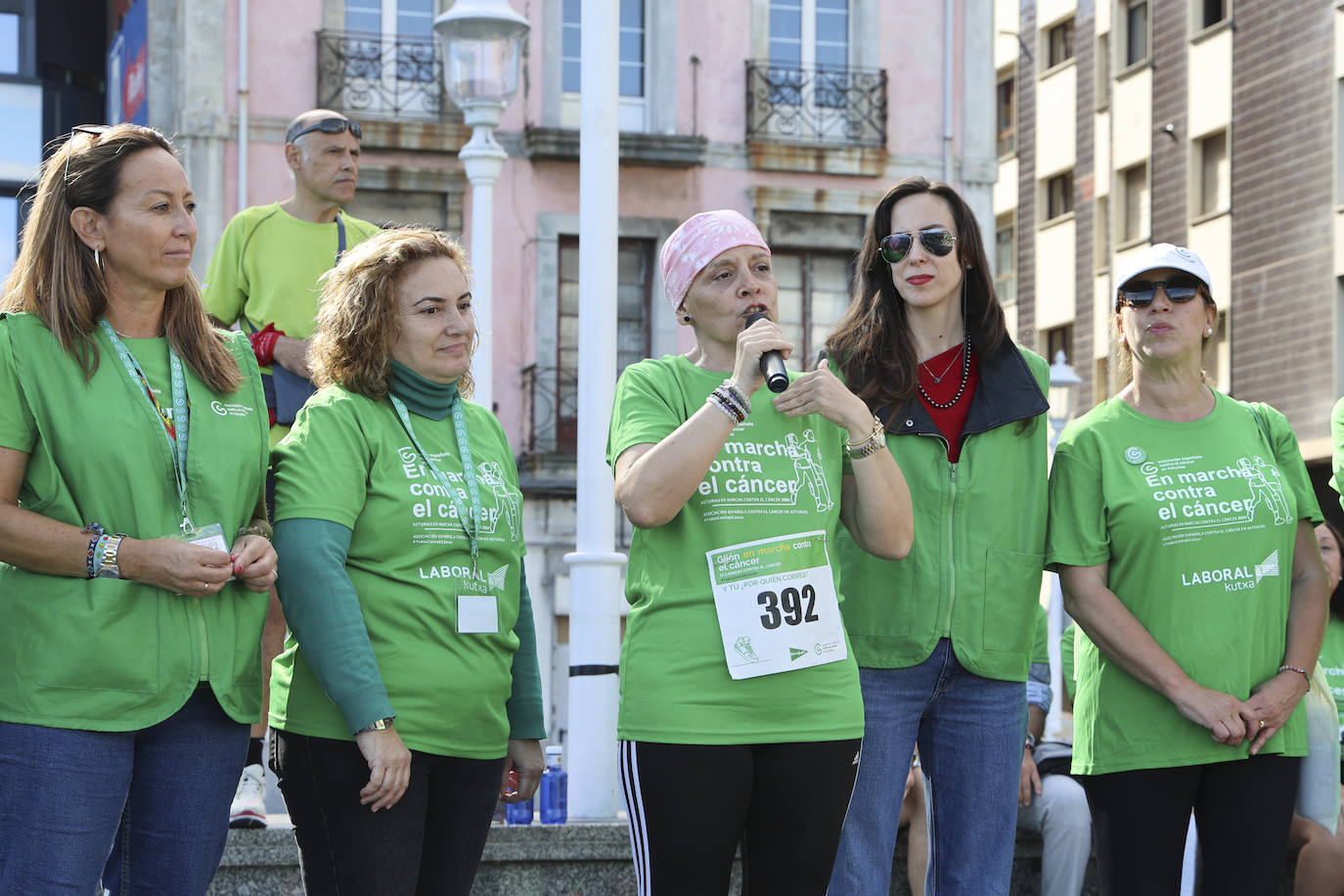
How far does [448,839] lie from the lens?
3.66m

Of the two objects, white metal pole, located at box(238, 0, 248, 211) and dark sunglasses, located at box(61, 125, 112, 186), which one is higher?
white metal pole, located at box(238, 0, 248, 211)

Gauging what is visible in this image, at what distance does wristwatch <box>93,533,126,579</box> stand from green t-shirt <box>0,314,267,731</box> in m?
0.02

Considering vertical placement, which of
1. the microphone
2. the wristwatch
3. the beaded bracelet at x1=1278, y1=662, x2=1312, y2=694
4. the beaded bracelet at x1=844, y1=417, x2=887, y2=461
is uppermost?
the microphone

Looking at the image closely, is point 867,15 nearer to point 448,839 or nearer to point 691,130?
point 691,130

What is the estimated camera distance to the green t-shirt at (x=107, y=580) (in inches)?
129

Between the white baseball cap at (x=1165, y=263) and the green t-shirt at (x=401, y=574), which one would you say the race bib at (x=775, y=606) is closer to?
the green t-shirt at (x=401, y=574)

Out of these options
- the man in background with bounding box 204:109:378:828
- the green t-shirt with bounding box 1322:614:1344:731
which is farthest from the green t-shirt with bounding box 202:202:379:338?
the green t-shirt with bounding box 1322:614:1344:731

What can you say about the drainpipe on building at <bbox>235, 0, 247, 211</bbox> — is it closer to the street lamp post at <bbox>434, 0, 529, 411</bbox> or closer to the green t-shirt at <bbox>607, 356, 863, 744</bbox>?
the street lamp post at <bbox>434, 0, 529, 411</bbox>

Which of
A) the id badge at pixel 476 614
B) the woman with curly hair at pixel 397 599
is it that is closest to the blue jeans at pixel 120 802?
the woman with curly hair at pixel 397 599

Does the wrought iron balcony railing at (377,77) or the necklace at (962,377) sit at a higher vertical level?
the wrought iron balcony railing at (377,77)

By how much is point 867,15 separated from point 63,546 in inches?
691

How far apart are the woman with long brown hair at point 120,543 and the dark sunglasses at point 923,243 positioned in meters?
1.56

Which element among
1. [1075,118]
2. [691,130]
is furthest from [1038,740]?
[1075,118]

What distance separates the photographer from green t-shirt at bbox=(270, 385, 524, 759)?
141 inches
